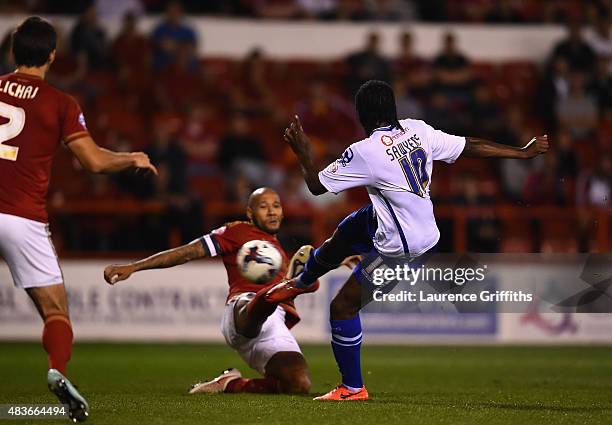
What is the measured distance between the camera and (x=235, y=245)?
30.3ft

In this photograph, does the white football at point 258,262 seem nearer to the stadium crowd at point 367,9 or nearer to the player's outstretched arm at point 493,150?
the player's outstretched arm at point 493,150

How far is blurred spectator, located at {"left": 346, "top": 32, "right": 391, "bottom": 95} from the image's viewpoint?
1814 cm

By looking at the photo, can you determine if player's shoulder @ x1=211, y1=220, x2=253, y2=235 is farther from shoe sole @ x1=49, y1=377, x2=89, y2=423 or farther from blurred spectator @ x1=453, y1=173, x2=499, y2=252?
blurred spectator @ x1=453, y1=173, x2=499, y2=252

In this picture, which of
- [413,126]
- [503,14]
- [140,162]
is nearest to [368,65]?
[503,14]

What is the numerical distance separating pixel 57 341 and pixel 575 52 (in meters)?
14.5

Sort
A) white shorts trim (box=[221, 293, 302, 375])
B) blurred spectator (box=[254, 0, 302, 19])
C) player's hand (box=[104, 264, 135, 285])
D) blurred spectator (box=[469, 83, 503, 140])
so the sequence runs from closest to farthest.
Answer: player's hand (box=[104, 264, 135, 285]) < white shorts trim (box=[221, 293, 302, 375]) < blurred spectator (box=[469, 83, 503, 140]) < blurred spectator (box=[254, 0, 302, 19])

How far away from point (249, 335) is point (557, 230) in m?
8.62

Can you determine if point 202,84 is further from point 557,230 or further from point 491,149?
point 491,149

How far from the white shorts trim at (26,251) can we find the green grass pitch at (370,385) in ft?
3.21

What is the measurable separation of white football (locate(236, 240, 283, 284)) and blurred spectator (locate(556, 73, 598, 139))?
35.6 feet

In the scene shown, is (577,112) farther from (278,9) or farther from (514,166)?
(278,9)

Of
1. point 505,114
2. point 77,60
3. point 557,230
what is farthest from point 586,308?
point 77,60

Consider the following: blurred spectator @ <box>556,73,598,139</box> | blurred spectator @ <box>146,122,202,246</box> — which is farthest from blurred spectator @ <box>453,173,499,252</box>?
blurred spectator @ <box>146,122,202,246</box>

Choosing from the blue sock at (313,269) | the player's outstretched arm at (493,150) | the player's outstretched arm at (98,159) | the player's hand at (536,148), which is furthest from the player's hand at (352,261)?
the player's outstretched arm at (98,159)
